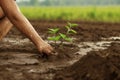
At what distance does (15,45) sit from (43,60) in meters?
1.09

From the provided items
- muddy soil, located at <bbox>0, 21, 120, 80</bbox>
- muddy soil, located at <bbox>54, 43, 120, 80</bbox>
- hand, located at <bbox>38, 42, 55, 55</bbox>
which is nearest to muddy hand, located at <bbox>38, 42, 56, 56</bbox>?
hand, located at <bbox>38, 42, 55, 55</bbox>

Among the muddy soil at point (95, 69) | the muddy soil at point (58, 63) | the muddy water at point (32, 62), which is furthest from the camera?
the muddy water at point (32, 62)

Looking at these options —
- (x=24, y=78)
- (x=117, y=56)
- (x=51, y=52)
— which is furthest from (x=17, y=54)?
(x=117, y=56)

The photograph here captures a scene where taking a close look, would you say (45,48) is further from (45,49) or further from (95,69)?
(95,69)

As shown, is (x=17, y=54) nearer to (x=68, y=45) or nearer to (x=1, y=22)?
(x=1, y=22)

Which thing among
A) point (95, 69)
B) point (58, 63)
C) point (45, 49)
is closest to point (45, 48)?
point (45, 49)

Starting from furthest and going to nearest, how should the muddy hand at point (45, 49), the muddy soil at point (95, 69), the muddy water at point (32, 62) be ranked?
the muddy hand at point (45, 49) → the muddy water at point (32, 62) → the muddy soil at point (95, 69)

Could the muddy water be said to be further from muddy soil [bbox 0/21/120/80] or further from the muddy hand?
the muddy hand

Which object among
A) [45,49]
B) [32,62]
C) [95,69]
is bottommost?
[32,62]

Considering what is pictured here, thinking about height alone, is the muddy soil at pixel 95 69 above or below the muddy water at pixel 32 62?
above

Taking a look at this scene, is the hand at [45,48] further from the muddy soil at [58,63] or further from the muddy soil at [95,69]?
the muddy soil at [95,69]

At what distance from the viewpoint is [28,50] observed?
4129 millimetres

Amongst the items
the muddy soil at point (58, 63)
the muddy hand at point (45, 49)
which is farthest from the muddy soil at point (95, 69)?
the muddy hand at point (45, 49)

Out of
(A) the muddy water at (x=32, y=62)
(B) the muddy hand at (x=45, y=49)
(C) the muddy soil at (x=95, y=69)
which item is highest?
(C) the muddy soil at (x=95, y=69)
